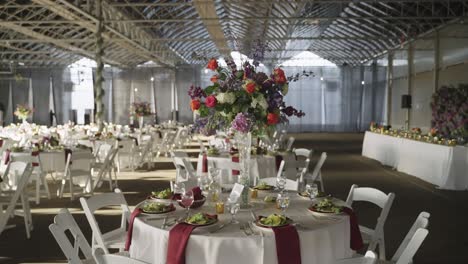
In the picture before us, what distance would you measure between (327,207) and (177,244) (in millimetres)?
1139

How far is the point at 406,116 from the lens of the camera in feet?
65.6

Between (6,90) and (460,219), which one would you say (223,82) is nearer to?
(460,219)

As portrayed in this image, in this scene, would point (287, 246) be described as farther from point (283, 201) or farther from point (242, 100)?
point (242, 100)

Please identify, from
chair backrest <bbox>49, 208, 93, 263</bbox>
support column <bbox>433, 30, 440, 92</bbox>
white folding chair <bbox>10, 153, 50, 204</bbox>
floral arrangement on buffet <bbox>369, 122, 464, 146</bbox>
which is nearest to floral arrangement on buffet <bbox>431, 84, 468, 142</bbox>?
floral arrangement on buffet <bbox>369, 122, 464, 146</bbox>

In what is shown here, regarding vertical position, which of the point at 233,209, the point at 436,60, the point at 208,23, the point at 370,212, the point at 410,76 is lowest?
the point at 370,212

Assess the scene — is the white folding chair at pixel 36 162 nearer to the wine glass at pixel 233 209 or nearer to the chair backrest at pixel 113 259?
the wine glass at pixel 233 209

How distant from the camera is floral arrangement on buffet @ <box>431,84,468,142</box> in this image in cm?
1226

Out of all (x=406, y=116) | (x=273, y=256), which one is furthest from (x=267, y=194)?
(x=406, y=116)

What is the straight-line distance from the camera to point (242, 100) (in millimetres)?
3549

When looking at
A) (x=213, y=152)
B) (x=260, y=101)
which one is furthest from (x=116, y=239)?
(x=213, y=152)

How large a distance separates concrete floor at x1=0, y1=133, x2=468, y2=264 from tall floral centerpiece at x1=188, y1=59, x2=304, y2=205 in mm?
2242

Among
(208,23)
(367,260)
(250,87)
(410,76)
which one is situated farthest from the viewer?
(410,76)

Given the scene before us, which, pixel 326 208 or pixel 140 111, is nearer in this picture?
pixel 326 208

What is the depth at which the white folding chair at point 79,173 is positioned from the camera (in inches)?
291
